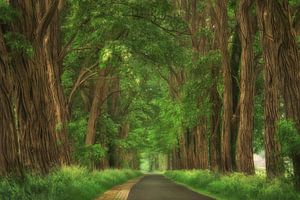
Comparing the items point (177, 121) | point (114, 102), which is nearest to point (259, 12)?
point (177, 121)

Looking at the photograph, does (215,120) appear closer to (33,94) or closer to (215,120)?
(215,120)

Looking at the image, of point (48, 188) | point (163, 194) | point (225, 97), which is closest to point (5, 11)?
point (48, 188)

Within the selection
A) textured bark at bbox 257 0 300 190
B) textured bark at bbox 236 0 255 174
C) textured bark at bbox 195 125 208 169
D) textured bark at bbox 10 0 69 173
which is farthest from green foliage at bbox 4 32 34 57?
textured bark at bbox 195 125 208 169

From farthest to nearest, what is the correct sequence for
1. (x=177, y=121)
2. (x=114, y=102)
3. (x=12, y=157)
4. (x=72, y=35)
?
1. (x=114, y=102)
2. (x=177, y=121)
3. (x=72, y=35)
4. (x=12, y=157)

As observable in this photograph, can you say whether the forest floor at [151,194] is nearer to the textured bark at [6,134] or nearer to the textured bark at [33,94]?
the textured bark at [33,94]

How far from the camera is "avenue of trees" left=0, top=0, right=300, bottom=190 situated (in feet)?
41.9

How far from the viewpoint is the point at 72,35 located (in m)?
22.5

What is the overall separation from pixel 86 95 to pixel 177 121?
6.64 meters

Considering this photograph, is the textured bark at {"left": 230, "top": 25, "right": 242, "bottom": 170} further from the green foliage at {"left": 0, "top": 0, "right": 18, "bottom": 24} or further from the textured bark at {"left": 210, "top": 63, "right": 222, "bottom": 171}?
the green foliage at {"left": 0, "top": 0, "right": 18, "bottom": 24}

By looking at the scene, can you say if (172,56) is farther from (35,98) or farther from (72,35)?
(35,98)

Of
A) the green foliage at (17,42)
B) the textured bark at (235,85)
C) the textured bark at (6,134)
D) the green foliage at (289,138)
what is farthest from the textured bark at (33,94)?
the textured bark at (235,85)

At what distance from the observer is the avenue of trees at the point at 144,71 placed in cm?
1278

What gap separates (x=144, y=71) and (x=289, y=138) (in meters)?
23.9

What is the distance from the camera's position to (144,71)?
34.9m
